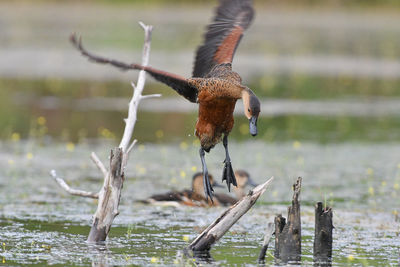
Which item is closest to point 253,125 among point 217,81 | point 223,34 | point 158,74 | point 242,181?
point 217,81

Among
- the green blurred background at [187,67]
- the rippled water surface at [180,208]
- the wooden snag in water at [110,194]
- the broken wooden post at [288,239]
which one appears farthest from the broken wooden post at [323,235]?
the green blurred background at [187,67]

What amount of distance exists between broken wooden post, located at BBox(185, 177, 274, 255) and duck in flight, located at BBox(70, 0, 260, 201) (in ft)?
1.85

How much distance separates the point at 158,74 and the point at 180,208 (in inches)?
122

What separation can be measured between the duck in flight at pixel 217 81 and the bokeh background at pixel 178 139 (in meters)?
1.14

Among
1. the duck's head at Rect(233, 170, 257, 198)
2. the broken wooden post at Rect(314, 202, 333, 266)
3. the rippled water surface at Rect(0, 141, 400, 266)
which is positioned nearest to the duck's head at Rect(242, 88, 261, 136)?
the broken wooden post at Rect(314, 202, 333, 266)

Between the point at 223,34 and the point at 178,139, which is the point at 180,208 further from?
the point at 178,139

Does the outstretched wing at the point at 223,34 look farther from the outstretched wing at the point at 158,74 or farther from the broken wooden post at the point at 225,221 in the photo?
the broken wooden post at the point at 225,221

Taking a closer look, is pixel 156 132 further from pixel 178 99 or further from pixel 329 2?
pixel 329 2

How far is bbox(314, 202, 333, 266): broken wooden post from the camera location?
26.3 feet

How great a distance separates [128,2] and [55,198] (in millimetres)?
34981

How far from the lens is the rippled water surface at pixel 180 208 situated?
8.26 m

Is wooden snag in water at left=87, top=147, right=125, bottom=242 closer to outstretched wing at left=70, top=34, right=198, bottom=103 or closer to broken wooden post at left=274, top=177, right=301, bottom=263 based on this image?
outstretched wing at left=70, top=34, right=198, bottom=103

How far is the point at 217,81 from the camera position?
7840 mm

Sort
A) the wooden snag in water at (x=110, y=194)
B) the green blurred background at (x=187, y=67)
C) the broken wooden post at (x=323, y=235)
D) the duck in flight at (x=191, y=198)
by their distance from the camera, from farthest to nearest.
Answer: the green blurred background at (x=187, y=67)
the duck in flight at (x=191, y=198)
the wooden snag in water at (x=110, y=194)
the broken wooden post at (x=323, y=235)
